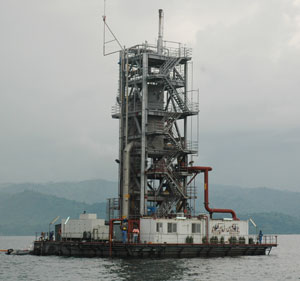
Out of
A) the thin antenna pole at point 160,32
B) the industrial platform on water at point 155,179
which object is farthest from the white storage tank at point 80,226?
the thin antenna pole at point 160,32

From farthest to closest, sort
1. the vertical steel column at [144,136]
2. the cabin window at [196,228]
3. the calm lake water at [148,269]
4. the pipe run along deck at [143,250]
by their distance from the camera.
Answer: the vertical steel column at [144,136] → the cabin window at [196,228] → the pipe run along deck at [143,250] → the calm lake water at [148,269]

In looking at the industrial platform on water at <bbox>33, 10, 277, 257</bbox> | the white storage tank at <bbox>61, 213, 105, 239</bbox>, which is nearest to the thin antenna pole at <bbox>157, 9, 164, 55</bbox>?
the industrial platform on water at <bbox>33, 10, 277, 257</bbox>

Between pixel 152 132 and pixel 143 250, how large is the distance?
21578 mm

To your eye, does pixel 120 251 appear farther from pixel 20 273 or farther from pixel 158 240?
pixel 20 273

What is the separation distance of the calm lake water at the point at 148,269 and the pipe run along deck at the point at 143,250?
5.54 feet

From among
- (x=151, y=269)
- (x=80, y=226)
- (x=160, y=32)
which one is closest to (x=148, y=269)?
(x=151, y=269)

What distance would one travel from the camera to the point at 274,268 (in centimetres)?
8031

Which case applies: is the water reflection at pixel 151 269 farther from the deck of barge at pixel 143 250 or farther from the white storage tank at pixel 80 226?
the white storage tank at pixel 80 226

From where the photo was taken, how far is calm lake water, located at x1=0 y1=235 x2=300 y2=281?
67.5m

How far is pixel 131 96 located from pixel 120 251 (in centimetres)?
2889

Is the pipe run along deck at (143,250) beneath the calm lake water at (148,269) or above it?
above

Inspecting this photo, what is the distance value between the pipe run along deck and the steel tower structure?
10.3 metres

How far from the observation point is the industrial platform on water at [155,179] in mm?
89438

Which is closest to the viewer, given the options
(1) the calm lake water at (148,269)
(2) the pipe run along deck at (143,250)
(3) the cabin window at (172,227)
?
(1) the calm lake water at (148,269)
